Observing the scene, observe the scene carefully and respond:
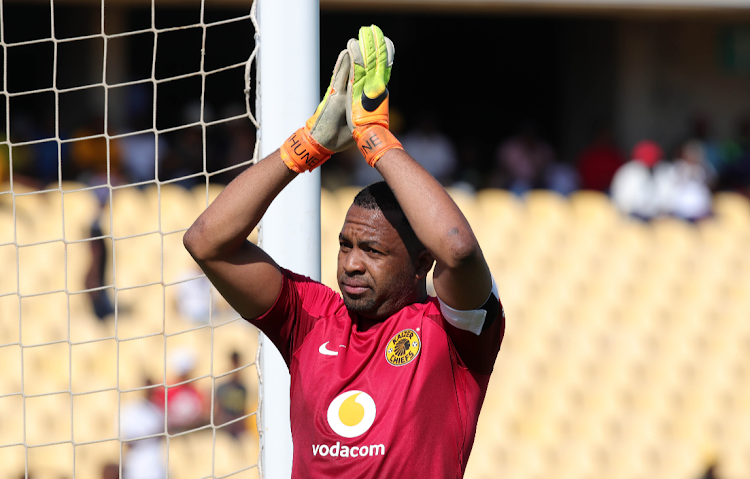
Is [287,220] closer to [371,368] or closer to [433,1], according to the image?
[371,368]

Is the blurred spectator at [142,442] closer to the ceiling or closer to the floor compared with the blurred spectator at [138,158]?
closer to the floor

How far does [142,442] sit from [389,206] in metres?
4.18

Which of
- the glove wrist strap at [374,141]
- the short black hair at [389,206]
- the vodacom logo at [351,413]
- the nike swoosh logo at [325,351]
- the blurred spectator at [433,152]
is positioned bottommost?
the blurred spectator at [433,152]

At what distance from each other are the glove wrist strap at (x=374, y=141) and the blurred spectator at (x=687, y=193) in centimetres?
753

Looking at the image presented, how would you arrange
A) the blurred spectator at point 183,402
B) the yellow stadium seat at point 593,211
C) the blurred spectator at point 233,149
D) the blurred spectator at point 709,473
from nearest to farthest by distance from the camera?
the blurred spectator at point 183,402 → the blurred spectator at point 709,473 → the blurred spectator at point 233,149 → the yellow stadium seat at point 593,211

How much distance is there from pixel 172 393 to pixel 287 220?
3.97 metres

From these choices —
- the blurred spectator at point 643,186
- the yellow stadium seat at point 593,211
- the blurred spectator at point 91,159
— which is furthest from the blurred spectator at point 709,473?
the blurred spectator at point 91,159

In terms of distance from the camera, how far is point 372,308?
195 cm

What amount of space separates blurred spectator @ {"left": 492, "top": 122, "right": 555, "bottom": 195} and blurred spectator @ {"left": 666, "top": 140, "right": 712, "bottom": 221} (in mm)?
1489

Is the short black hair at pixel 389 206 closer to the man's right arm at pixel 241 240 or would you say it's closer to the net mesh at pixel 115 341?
the man's right arm at pixel 241 240

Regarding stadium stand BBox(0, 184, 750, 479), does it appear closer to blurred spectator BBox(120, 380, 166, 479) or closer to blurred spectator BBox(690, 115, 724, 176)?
blurred spectator BBox(120, 380, 166, 479)

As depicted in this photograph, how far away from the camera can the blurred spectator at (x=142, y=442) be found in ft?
17.9

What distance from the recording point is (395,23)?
12523 millimetres

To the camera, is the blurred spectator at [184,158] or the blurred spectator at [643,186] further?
the blurred spectator at [643,186]
